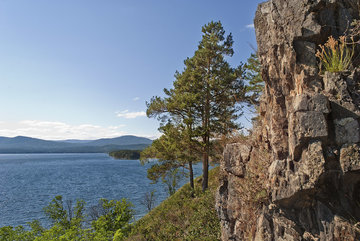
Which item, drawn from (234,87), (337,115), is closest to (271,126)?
(337,115)

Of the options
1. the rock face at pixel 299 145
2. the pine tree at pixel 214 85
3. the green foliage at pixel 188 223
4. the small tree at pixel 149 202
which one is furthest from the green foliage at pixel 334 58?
the small tree at pixel 149 202

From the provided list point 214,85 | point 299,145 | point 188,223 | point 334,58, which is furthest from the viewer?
point 214,85

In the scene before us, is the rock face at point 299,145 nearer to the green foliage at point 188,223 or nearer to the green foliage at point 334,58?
the green foliage at point 334,58

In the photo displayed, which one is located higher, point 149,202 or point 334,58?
point 334,58

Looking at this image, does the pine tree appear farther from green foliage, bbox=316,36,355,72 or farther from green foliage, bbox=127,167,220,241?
green foliage, bbox=316,36,355,72

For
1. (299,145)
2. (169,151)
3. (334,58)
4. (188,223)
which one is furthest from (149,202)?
(334,58)

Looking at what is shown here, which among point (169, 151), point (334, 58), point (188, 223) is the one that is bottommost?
point (188, 223)

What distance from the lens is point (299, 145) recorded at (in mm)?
4656

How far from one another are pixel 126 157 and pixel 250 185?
138818 millimetres

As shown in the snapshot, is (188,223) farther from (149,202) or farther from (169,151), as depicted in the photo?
(149,202)

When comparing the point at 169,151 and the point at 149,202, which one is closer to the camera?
the point at 169,151

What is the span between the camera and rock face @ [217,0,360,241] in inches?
175

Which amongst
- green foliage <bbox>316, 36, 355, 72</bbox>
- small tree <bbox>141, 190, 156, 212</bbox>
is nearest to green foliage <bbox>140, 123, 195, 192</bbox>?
small tree <bbox>141, 190, 156, 212</bbox>

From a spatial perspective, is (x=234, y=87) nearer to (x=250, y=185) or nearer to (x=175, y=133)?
(x=175, y=133)
